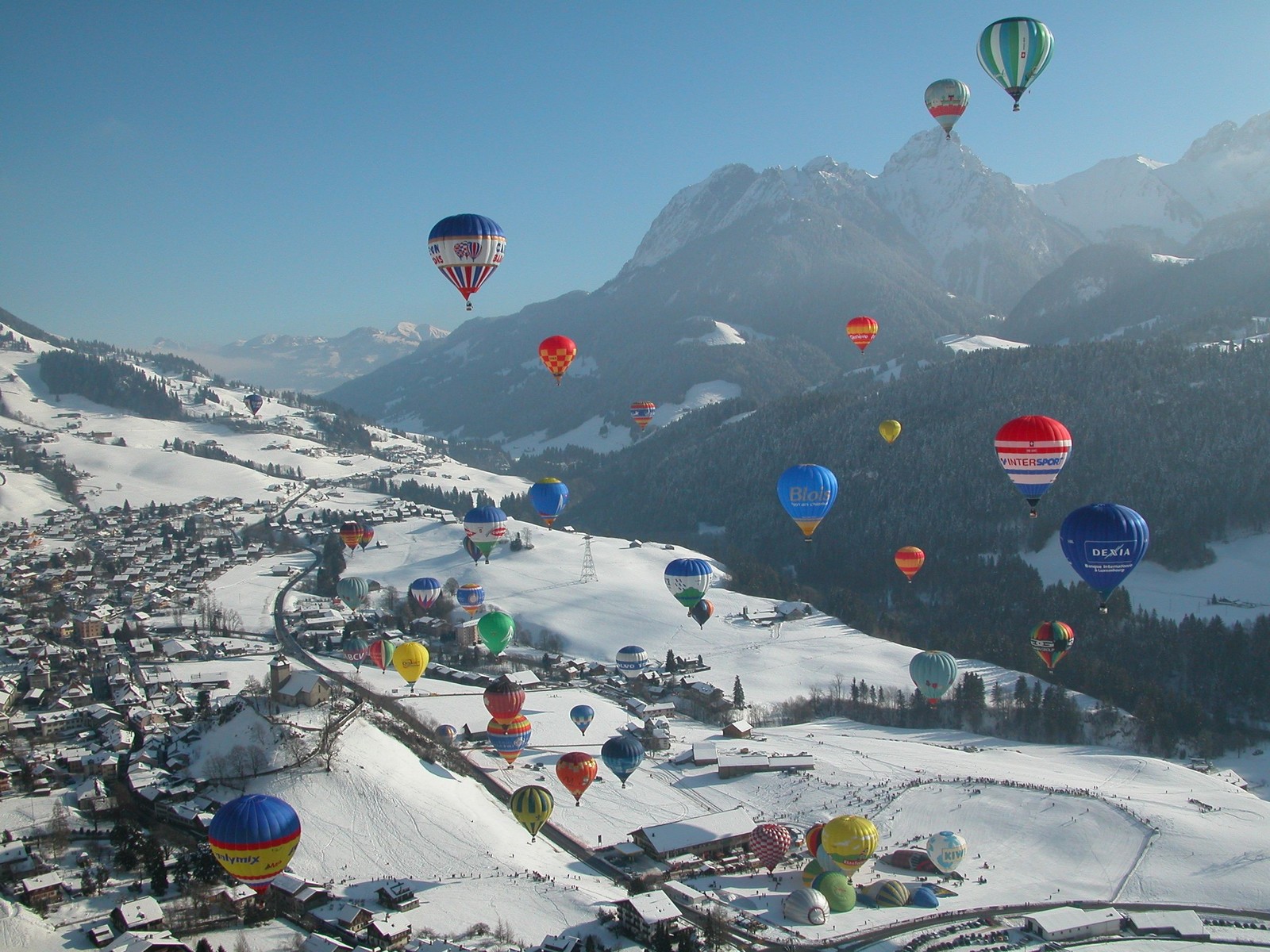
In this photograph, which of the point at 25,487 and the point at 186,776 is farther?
the point at 25,487

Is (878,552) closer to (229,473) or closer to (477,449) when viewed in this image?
(229,473)

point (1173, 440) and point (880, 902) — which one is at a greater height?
point (1173, 440)

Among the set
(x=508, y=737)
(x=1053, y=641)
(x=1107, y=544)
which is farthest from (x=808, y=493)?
(x=1053, y=641)

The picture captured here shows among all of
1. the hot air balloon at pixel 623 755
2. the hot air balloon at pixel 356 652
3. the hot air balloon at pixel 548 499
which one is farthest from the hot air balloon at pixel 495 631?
the hot air balloon at pixel 623 755

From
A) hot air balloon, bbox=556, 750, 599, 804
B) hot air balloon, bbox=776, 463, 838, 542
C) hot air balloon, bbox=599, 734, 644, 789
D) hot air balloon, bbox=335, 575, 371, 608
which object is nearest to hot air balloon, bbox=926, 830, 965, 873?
hot air balloon, bbox=599, 734, 644, 789

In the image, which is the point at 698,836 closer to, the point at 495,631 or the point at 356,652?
the point at 495,631

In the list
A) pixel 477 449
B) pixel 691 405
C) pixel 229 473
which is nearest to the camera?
pixel 229 473

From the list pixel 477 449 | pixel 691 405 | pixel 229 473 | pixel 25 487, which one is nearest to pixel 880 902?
pixel 25 487

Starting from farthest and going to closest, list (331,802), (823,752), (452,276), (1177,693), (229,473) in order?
(229,473), (1177,693), (823,752), (452,276), (331,802)
